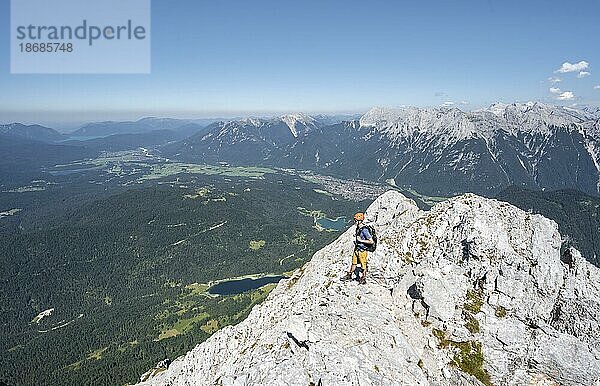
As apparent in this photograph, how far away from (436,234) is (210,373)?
36029 millimetres

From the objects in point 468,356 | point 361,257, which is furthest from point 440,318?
point 361,257

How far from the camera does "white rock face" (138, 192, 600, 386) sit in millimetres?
36562

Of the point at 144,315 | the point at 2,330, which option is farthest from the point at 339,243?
the point at 2,330

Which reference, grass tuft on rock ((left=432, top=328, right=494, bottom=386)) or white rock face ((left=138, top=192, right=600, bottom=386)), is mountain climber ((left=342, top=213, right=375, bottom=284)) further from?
grass tuft on rock ((left=432, top=328, right=494, bottom=386))

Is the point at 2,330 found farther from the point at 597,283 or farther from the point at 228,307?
the point at 597,283

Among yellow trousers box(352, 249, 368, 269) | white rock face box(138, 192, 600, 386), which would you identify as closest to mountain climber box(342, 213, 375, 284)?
yellow trousers box(352, 249, 368, 269)

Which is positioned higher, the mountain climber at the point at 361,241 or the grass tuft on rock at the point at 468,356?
the mountain climber at the point at 361,241

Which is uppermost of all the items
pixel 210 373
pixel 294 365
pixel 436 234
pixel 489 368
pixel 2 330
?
pixel 436 234

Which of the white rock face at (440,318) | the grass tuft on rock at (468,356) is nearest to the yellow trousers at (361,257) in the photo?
the white rock face at (440,318)

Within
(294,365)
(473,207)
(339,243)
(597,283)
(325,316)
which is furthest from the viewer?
(339,243)

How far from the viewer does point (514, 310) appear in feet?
148

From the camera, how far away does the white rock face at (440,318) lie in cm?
3656

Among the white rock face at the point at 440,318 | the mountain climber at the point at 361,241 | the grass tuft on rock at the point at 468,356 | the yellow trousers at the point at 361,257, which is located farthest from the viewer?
the yellow trousers at the point at 361,257

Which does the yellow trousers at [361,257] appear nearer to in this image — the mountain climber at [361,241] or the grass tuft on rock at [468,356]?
the mountain climber at [361,241]
